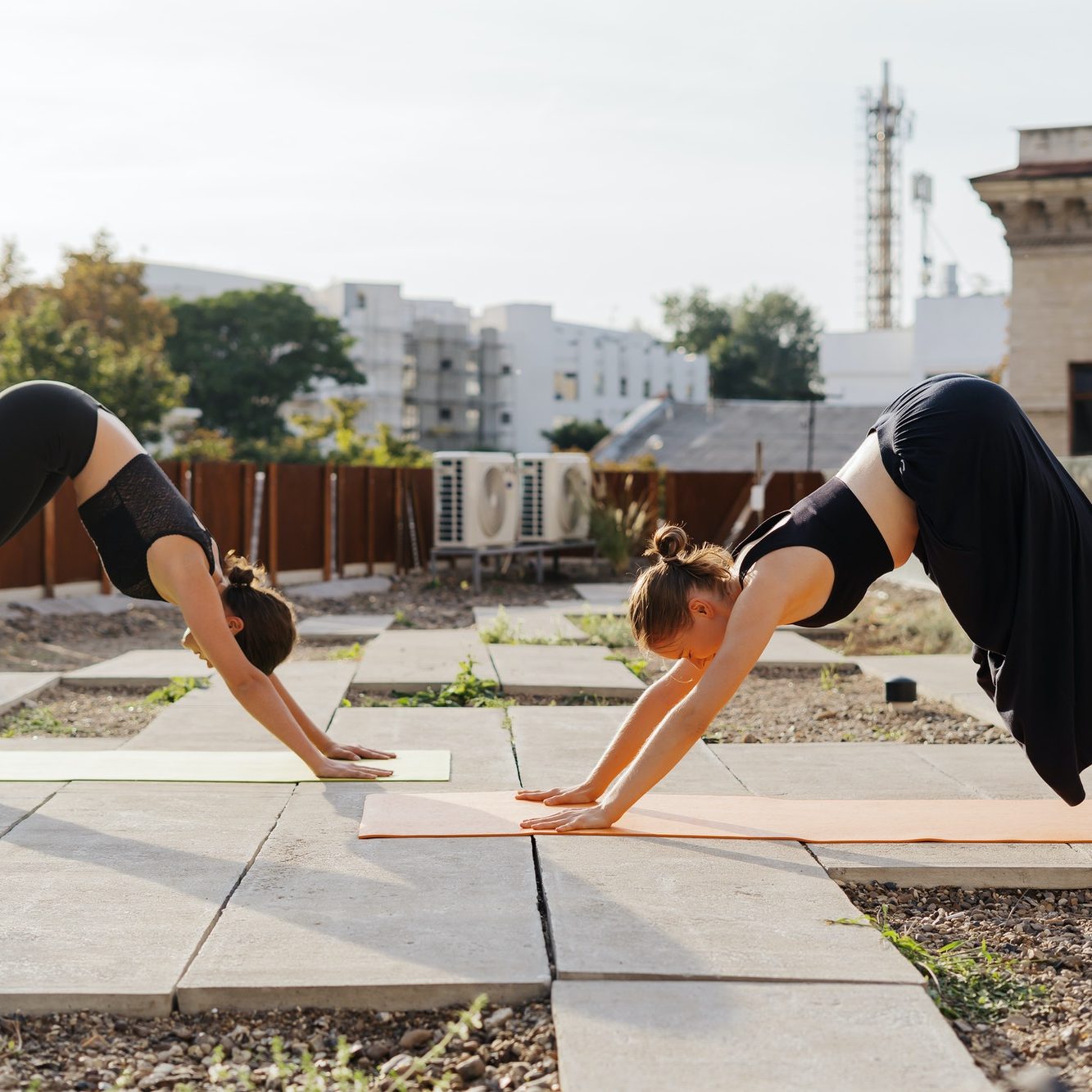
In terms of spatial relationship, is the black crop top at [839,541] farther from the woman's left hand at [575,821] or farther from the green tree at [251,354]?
the green tree at [251,354]

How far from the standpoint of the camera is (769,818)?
13.0 ft

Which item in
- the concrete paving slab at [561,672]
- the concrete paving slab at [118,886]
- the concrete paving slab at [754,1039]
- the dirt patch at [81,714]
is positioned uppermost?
the concrete paving slab at [754,1039]

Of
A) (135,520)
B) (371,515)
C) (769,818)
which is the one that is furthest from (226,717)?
(371,515)

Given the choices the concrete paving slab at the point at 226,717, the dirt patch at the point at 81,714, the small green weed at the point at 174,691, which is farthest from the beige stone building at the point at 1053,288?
the dirt patch at the point at 81,714

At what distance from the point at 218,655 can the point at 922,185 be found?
5677 cm

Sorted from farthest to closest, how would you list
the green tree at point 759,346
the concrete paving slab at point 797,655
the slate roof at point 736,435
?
1. the green tree at point 759,346
2. the slate roof at point 736,435
3. the concrete paving slab at point 797,655

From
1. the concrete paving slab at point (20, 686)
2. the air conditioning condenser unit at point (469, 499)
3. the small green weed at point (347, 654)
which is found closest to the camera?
the concrete paving slab at point (20, 686)

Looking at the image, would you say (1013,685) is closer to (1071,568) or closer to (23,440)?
(1071,568)

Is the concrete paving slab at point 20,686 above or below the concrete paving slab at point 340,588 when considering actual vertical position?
above

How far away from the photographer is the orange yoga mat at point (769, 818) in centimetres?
371

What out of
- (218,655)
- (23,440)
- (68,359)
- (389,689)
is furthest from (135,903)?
(68,359)

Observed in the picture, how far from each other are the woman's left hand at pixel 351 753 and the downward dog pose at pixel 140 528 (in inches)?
14.2

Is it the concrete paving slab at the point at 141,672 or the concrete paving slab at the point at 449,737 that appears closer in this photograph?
the concrete paving slab at the point at 449,737

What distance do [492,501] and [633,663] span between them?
7.44 metres
